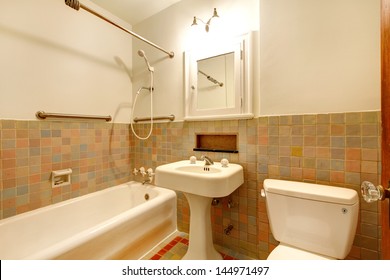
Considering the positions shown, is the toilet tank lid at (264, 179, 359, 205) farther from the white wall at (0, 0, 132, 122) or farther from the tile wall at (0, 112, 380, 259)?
the white wall at (0, 0, 132, 122)

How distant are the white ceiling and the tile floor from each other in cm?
219

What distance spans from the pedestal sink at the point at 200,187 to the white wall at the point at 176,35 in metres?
0.64

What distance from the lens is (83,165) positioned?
64.5 inches

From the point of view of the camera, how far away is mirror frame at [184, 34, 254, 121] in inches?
50.8

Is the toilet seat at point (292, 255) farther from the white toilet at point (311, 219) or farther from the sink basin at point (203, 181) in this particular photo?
the sink basin at point (203, 181)

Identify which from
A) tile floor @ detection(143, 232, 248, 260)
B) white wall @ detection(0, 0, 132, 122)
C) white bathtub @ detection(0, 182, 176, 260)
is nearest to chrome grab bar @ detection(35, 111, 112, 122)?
white wall @ detection(0, 0, 132, 122)

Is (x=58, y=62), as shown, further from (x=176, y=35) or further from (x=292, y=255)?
(x=292, y=255)

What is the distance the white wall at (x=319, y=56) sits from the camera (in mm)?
934

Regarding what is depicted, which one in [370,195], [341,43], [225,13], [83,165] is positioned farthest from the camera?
[83,165]

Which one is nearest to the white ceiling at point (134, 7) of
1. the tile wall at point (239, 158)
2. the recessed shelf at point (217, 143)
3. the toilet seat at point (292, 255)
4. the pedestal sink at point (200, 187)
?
the tile wall at point (239, 158)

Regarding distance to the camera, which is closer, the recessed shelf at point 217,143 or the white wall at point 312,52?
the white wall at point 312,52
